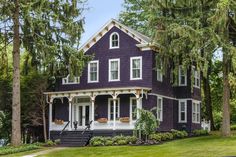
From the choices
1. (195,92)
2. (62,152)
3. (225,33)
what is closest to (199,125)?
(195,92)

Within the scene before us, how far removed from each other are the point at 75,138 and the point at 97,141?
105 inches

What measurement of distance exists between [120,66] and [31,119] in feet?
25.9

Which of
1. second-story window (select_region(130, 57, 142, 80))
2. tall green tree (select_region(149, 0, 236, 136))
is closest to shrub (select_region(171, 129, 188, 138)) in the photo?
tall green tree (select_region(149, 0, 236, 136))

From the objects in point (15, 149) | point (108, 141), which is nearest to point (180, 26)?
point (108, 141)

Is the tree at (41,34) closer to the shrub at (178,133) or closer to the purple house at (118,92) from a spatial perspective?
the purple house at (118,92)

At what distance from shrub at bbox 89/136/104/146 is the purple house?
1635 mm

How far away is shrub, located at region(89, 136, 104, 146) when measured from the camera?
32.3m

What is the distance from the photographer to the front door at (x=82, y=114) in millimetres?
37062

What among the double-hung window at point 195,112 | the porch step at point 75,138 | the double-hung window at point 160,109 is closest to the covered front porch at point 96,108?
the porch step at point 75,138

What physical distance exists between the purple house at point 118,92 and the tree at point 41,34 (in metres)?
3.62

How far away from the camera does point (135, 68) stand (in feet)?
116

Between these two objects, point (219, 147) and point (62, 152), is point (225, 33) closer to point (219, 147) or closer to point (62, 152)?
point (219, 147)

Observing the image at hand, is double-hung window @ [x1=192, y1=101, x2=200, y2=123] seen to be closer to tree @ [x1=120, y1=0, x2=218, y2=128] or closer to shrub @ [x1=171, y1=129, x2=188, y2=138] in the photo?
shrub @ [x1=171, y1=129, x2=188, y2=138]

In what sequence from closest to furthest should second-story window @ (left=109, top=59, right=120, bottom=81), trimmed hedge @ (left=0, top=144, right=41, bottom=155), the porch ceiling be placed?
trimmed hedge @ (left=0, top=144, right=41, bottom=155) → the porch ceiling → second-story window @ (left=109, top=59, right=120, bottom=81)
